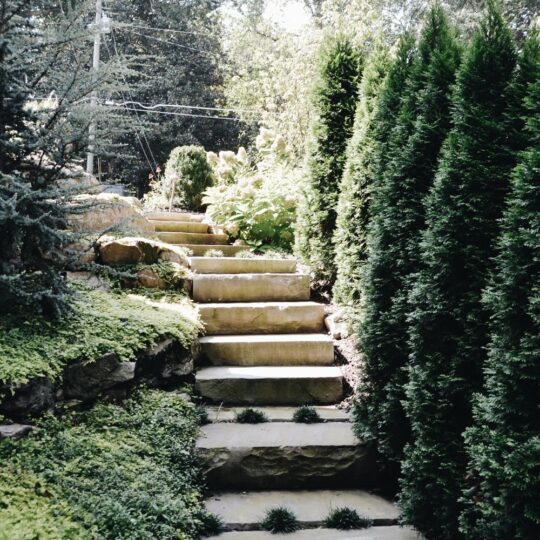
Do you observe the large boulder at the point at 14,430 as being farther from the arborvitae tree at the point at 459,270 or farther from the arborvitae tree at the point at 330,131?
the arborvitae tree at the point at 330,131

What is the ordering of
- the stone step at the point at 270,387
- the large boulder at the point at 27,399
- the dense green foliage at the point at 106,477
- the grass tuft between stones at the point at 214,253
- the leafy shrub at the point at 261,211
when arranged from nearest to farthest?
the dense green foliage at the point at 106,477 < the large boulder at the point at 27,399 < the stone step at the point at 270,387 < the grass tuft between stones at the point at 214,253 < the leafy shrub at the point at 261,211

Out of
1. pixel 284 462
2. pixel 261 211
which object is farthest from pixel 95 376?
pixel 261 211

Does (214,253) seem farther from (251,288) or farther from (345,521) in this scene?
(345,521)

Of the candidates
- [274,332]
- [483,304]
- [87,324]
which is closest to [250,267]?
[274,332]

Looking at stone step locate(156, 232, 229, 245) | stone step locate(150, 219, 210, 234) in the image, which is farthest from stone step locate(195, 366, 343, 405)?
stone step locate(150, 219, 210, 234)

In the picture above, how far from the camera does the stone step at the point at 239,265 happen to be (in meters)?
6.26

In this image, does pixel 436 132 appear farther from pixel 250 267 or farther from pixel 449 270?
pixel 250 267

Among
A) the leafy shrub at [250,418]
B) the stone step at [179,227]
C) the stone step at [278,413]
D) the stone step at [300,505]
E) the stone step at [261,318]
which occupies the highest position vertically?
the stone step at [179,227]

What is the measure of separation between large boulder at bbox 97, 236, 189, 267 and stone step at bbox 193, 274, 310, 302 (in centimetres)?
48

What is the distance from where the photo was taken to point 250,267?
6.35 m

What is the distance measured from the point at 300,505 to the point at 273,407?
1.12 metres

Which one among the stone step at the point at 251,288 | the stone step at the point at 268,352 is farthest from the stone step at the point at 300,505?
the stone step at the point at 251,288

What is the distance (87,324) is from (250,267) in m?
2.77

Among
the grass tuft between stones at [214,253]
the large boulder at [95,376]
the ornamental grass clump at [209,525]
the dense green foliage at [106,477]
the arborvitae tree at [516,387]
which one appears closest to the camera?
the arborvitae tree at [516,387]
